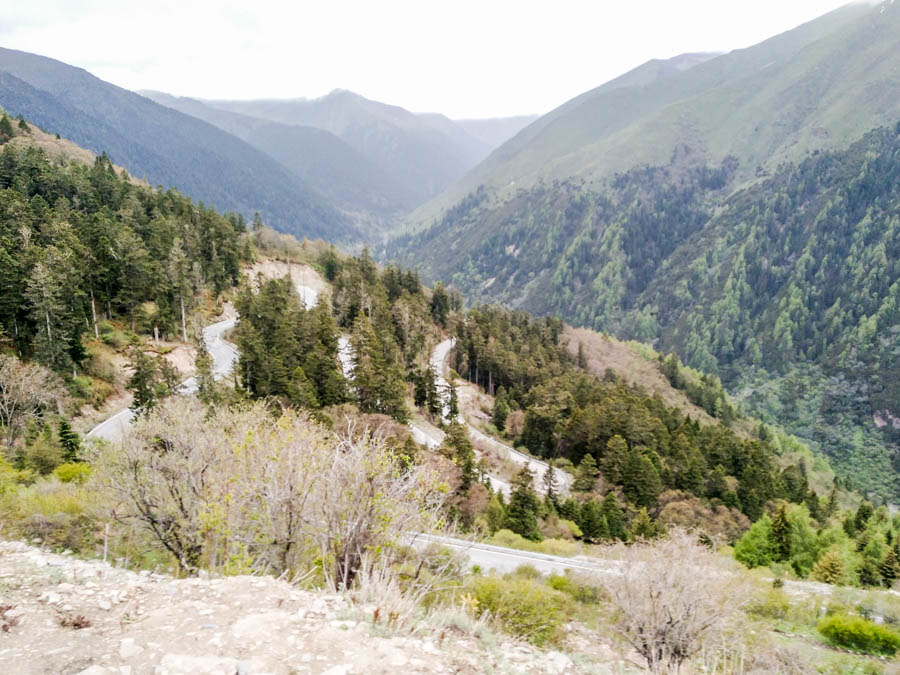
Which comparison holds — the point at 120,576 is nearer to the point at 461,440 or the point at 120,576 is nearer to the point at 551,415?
the point at 461,440

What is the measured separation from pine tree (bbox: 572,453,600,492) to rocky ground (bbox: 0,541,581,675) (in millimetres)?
48377

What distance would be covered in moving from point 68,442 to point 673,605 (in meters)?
35.7

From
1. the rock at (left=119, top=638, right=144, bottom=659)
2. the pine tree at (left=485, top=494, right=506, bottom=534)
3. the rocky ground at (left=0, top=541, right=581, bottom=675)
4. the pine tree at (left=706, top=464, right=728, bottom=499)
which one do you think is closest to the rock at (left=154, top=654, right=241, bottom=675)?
the rocky ground at (left=0, top=541, right=581, bottom=675)

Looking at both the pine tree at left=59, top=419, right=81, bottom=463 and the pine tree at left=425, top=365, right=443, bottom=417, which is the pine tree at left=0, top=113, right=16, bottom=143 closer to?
the pine tree at left=59, top=419, right=81, bottom=463

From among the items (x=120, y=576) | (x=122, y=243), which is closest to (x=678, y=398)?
(x=122, y=243)

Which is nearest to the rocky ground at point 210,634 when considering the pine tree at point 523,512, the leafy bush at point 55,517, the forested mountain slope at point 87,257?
the leafy bush at point 55,517

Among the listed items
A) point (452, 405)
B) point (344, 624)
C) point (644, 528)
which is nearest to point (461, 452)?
point (644, 528)

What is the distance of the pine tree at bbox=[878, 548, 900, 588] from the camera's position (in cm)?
3491

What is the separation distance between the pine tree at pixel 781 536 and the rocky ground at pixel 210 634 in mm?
38382

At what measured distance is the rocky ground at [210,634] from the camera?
712 centimetres

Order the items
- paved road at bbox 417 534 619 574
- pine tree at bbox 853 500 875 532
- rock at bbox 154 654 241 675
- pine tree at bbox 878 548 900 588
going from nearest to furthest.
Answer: rock at bbox 154 654 241 675 → paved road at bbox 417 534 619 574 → pine tree at bbox 878 548 900 588 → pine tree at bbox 853 500 875 532

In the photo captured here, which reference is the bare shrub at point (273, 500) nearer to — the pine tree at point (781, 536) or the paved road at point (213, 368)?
the paved road at point (213, 368)

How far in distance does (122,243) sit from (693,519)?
67.0 metres

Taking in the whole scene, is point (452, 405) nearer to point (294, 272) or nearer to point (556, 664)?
point (294, 272)
